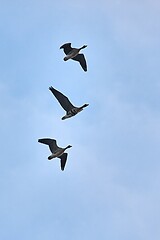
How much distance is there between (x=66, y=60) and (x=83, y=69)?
5.94 meters

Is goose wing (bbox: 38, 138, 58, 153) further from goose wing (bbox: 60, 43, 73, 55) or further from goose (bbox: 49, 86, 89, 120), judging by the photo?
goose wing (bbox: 60, 43, 73, 55)

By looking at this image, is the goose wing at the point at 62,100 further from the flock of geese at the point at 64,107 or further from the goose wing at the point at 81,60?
the goose wing at the point at 81,60

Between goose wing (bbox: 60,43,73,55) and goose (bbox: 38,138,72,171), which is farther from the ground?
goose wing (bbox: 60,43,73,55)

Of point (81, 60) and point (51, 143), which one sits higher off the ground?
point (81, 60)

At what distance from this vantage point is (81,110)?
105m

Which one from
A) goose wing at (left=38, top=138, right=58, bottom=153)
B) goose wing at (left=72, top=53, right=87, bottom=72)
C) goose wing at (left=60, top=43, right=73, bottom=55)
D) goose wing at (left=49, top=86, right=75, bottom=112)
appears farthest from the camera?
goose wing at (left=72, top=53, right=87, bottom=72)

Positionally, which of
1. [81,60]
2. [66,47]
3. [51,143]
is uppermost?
[81,60]

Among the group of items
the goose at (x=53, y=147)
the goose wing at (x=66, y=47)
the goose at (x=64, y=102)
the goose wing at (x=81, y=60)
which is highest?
the goose wing at (x=81, y=60)

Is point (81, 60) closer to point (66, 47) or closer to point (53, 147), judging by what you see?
point (66, 47)

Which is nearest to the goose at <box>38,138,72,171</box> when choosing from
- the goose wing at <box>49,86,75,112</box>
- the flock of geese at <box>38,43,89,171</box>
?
the flock of geese at <box>38,43,89,171</box>

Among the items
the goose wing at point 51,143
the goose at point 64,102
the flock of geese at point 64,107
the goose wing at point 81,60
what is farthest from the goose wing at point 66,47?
the goose wing at point 51,143

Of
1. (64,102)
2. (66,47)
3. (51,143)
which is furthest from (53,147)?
(66,47)

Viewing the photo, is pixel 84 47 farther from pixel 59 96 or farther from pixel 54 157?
pixel 54 157

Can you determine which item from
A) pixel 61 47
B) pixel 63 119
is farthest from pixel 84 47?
pixel 63 119
